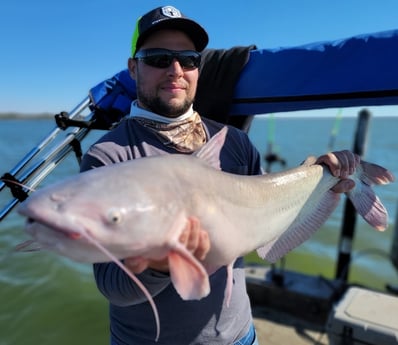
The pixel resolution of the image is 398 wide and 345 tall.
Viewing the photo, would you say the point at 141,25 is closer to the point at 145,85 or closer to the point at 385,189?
the point at 145,85

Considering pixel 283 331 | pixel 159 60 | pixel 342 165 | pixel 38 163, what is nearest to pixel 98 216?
pixel 159 60

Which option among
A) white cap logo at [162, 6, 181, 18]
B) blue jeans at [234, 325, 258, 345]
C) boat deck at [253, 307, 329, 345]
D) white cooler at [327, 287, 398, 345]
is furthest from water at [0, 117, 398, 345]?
white cap logo at [162, 6, 181, 18]

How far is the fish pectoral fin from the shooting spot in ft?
5.02

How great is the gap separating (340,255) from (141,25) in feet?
20.0

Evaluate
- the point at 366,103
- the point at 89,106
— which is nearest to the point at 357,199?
the point at 366,103

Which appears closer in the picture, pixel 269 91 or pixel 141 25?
pixel 141 25

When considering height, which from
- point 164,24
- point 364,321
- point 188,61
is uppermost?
point 164,24

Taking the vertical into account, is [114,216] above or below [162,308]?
above

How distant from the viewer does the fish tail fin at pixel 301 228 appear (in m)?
2.39

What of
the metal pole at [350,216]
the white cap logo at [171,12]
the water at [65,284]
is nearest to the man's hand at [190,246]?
the white cap logo at [171,12]

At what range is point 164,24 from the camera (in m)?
2.34

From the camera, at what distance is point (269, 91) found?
121 inches

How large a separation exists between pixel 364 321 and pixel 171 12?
3.30m

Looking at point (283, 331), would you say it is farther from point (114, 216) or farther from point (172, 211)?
point (114, 216)
